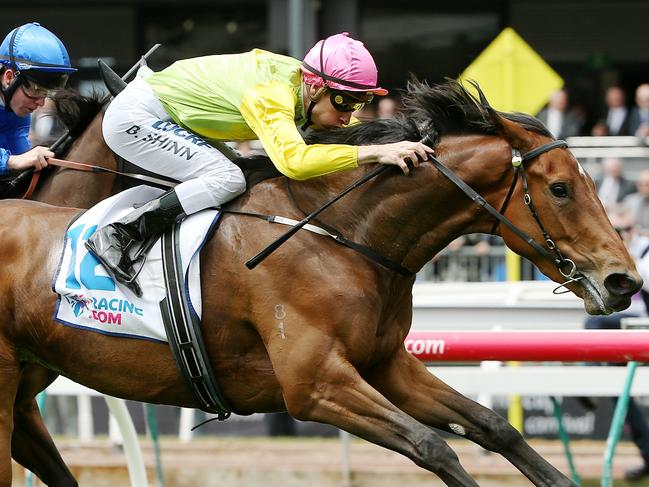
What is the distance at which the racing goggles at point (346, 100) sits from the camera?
4.64 metres

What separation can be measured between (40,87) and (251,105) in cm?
116

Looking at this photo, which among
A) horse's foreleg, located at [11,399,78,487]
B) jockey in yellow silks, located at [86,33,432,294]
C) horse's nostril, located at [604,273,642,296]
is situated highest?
jockey in yellow silks, located at [86,33,432,294]

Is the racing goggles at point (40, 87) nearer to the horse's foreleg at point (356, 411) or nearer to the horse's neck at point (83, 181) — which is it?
the horse's neck at point (83, 181)

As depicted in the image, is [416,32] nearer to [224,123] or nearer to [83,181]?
[83,181]

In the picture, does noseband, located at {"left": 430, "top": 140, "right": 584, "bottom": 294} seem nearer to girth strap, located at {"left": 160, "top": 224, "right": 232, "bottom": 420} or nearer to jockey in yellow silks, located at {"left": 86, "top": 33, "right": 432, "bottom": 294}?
jockey in yellow silks, located at {"left": 86, "top": 33, "right": 432, "bottom": 294}

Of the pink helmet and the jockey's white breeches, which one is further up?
the pink helmet

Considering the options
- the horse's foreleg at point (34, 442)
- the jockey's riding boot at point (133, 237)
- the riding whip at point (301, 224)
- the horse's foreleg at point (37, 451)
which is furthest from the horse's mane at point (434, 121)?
the horse's foreleg at point (37, 451)

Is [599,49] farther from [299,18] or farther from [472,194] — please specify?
[472,194]

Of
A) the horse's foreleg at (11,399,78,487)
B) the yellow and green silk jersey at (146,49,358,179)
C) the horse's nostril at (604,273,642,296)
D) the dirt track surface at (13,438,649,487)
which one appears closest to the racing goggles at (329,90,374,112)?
the yellow and green silk jersey at (146,49,358,179)

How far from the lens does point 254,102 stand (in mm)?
4516

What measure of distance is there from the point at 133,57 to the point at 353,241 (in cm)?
1240

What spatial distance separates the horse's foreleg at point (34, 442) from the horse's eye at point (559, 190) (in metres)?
2.36

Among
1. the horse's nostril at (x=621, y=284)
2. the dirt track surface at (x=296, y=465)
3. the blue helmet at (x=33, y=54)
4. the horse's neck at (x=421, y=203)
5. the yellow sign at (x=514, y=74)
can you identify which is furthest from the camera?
the yellow sign at (x=514, y=74)

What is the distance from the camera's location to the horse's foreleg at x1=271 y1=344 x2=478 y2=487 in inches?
167
